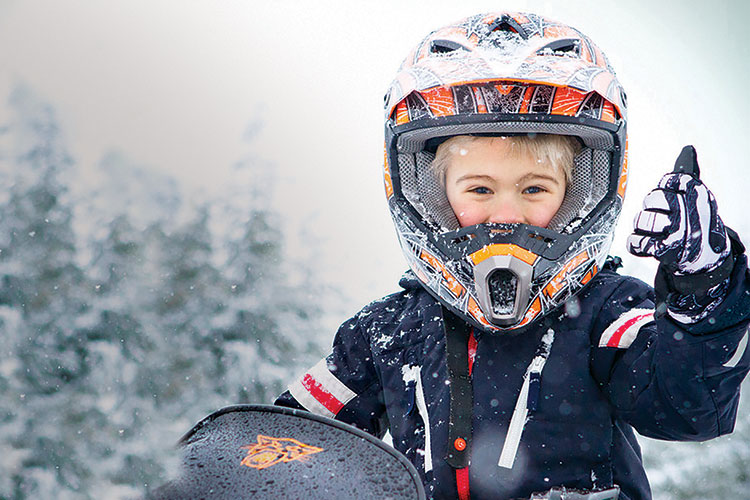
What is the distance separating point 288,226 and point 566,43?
2.37 meters

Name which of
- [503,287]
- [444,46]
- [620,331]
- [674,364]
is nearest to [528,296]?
[503,287]

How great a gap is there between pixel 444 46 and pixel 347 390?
3.67 feet

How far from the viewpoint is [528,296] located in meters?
1.76

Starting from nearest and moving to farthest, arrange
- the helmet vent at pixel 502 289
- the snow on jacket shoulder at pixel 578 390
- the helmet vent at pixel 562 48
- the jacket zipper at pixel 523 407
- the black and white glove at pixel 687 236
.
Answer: the black and white glove at pixel 687 236, the snow on jacket shoulder at pixel 578 390, the jacket zipper at pixel 523 407, the helmet vent at pixel 502 289, the helmet vent at pixel 562 48

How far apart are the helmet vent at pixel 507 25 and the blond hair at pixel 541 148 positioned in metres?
0.39

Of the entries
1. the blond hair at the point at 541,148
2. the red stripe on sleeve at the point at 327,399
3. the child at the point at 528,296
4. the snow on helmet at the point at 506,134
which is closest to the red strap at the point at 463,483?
the child at the point at 528,296

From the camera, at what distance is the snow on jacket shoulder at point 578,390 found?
1.45 meters

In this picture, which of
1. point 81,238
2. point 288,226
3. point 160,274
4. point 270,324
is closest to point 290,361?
point 270,324

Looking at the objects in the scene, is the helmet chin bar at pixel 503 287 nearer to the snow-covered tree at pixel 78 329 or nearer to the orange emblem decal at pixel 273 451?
the orange emblem decal at pixel 273 451

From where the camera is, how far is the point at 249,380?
12.2ft

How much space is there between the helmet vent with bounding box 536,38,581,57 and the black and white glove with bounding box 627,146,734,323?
762 mm

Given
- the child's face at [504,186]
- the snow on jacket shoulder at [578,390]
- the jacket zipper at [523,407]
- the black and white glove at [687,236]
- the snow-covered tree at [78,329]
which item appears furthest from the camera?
the child's face at [504,186]

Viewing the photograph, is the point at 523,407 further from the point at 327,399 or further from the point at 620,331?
the point at 327,399

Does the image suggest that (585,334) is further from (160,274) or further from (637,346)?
(160,274)
